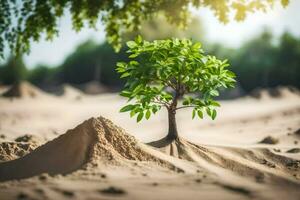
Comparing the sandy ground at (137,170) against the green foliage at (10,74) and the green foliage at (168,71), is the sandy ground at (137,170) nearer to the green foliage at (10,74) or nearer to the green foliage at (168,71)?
the green foliage at (168,71)

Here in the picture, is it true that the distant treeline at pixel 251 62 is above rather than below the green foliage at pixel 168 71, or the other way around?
above

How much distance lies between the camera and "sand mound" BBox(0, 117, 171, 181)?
16.9 ft

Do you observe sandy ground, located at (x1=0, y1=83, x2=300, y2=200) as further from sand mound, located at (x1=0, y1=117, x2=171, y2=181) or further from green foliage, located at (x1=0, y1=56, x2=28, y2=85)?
green foliage, located at (x1=0, y1=56, x2=28, y2=85)

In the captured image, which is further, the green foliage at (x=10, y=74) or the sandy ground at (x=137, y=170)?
the green foliage at (x=10, y=74)

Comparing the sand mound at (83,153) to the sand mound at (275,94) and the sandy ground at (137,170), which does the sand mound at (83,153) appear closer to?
the sandy ground at (137,170)

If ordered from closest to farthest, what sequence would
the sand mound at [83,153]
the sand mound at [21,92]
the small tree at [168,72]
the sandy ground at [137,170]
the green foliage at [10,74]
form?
the sandy ground at [137,170], the sand mound at [83,153], the small tree at [168,72], the sand mound at [21,92], the green foliage at [10,74]

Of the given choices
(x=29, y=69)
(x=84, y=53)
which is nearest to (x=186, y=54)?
(x=84, y=53)

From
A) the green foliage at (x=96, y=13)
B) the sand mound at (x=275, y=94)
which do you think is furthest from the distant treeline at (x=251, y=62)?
the green foliage at (x=96, y=13)

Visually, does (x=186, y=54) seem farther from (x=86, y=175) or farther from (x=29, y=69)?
(x=29, y=69)

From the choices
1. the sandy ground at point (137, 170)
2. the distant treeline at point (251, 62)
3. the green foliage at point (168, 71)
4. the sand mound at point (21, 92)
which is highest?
the distant treeline at point (251, 62)

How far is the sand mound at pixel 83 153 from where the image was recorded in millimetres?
5152

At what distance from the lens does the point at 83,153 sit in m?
5.34

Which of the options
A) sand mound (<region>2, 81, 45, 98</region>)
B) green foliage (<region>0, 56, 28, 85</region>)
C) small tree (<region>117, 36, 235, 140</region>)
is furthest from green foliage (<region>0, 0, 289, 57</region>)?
green foliage (<region>0, 56, 28, 85</region>)

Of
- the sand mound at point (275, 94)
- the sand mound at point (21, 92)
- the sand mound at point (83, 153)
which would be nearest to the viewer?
the sand mound at point (83, 153)
